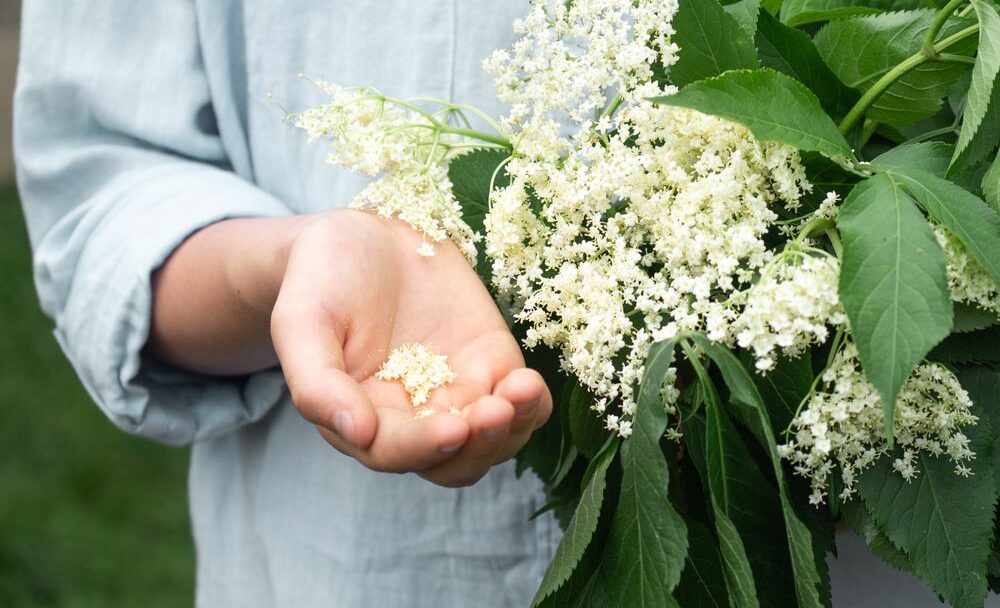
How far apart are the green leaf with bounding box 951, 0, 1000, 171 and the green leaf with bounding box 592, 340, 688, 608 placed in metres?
0.22

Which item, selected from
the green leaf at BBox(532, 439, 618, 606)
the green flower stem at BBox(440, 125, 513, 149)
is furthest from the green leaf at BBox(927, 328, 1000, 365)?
the green flower stem at BBox(440, 125, 513, 149)

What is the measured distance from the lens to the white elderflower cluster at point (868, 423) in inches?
22.5

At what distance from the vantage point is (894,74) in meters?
0.65

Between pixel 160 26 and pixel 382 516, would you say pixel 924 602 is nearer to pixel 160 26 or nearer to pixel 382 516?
pixel 382 516

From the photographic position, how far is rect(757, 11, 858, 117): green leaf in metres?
0.68

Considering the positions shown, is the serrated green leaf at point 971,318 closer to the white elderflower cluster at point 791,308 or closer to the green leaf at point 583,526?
the white elderflower cluster at point 791,308

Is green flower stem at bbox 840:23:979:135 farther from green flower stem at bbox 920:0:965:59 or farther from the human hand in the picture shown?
the human hand

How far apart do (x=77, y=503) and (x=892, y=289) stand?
7.74 ft

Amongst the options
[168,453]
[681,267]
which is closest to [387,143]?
[681,267]

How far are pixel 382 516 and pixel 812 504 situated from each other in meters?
0.41

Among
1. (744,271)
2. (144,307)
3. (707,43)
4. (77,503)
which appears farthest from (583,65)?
(77,503)

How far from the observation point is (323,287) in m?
0.63

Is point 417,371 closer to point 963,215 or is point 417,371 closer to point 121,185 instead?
point 963,215

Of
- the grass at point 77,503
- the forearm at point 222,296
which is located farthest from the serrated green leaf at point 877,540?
the grass at point 77,503
